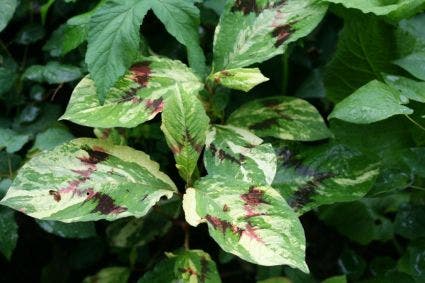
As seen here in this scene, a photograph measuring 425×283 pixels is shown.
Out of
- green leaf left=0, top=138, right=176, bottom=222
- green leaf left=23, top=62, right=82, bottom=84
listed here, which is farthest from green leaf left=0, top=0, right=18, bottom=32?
green leaf left=0, top=138, right=176, bottom=222

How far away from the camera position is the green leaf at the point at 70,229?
38.1 inches

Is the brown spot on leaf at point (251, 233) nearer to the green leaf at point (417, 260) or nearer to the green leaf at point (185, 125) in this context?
the green leaf at point (185, 125)

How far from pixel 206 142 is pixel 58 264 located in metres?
0.56

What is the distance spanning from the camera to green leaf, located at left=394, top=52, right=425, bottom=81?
94cm

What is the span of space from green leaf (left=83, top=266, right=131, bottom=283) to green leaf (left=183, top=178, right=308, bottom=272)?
36 cm

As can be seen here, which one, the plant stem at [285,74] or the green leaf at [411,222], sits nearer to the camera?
the green leaf at [411,222]

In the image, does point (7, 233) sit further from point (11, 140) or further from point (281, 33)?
point (281, 33)

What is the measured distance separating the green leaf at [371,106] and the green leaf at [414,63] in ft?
0.34

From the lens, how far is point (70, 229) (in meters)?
0.97

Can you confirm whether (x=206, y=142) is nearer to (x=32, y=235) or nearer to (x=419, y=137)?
(x=419, y=137)

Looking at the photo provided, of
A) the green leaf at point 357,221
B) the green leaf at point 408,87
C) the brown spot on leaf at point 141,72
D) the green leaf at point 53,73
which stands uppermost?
the brown spot on leaf at point 141,72

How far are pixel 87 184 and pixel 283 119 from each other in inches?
14.7

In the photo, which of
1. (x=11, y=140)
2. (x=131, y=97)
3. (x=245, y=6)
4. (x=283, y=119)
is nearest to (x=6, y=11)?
(x=11, y=140)

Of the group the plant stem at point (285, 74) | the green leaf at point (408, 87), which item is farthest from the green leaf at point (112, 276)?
the green leaf at point (408, 87)
